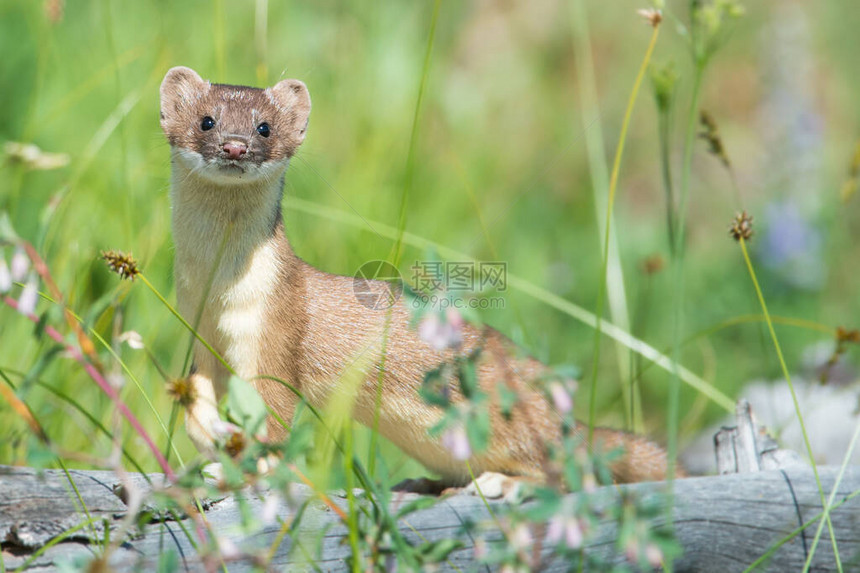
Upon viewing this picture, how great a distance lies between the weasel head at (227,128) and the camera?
123 inches

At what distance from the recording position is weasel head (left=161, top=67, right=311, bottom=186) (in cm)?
313

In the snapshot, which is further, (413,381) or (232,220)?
(413,381)

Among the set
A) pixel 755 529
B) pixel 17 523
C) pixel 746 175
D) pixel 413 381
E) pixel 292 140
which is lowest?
pixel 755 529

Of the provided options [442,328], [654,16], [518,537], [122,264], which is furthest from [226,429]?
[654,16]

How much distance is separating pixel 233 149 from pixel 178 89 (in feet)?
1.44

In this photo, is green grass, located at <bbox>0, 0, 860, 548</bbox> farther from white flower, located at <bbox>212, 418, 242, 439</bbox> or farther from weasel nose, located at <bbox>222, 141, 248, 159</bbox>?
white flower, located at <bbox>212, 418, 242, 439</bbox>

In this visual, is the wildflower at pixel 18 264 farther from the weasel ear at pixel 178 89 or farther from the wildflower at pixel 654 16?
the wildflower at pixel 654 16

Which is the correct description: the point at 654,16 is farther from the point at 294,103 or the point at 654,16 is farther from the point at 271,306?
the point at 271,306

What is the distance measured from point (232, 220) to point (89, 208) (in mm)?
2490

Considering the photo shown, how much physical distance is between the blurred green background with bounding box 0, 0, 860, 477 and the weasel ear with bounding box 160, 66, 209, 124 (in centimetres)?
54

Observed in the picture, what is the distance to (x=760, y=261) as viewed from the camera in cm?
906

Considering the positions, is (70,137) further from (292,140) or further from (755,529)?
(755,529)

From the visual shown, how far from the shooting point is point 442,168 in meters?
8.33

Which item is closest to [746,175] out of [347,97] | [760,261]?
[760,261]
